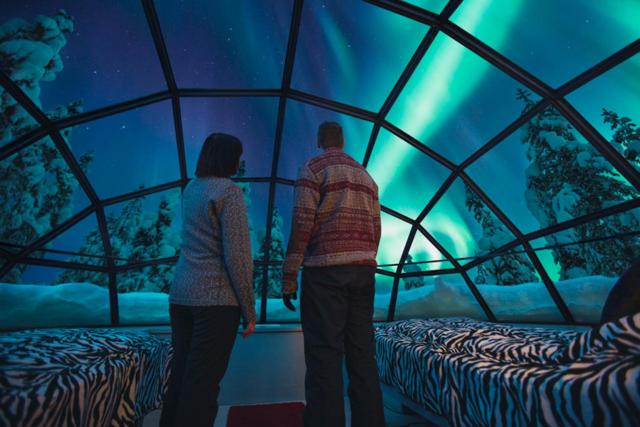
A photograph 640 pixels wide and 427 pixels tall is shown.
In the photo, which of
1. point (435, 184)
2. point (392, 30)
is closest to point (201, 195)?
point (392, 30)

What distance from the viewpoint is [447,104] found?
17.4 feet

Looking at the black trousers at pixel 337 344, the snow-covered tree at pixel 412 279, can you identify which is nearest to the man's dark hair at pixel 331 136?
the black trousers at pixel 337 344

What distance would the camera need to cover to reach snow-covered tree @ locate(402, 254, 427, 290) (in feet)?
24.1

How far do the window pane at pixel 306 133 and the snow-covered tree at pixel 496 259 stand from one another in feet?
7.66

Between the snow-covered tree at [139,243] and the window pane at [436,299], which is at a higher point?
the snow-covered tree at [139,243]

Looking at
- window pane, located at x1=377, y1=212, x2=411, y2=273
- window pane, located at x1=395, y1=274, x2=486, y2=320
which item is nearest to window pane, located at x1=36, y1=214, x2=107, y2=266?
window pane, located at x1=377, y1=212, x2=411, y2=273

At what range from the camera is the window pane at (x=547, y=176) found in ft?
14.4

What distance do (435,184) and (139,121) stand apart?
19.0ft

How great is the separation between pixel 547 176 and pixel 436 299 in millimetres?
3869

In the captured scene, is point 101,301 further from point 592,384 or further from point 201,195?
point 592,384

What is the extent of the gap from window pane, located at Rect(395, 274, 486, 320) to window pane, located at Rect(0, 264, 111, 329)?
630 centimetres

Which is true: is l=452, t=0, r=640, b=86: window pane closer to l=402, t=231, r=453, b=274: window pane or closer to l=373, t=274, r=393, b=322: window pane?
l=402, t=231, r=453, b=274: window pane

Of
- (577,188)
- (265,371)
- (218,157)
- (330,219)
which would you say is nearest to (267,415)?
(265,371)

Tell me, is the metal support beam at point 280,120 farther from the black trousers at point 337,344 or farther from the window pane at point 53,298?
the black trousers at point 337,344
